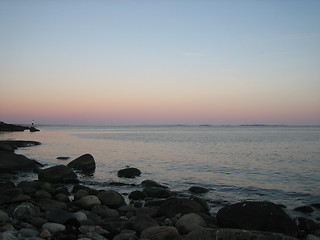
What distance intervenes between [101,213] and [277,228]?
5.41 metres

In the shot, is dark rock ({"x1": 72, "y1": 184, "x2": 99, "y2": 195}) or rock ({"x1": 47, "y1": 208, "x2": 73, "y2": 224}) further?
dark rock ({"x1": 72, "y1": 184, "x2": 99, "y2": 195})

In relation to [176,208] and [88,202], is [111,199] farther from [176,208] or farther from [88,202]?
[176,208]

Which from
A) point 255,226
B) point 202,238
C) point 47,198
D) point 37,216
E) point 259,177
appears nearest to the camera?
point 202,238

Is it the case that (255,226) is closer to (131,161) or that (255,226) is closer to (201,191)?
(201,191)

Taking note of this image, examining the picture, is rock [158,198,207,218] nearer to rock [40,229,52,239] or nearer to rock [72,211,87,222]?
rock [72,211,87,222]

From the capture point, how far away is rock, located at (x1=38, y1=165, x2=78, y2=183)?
16.3m

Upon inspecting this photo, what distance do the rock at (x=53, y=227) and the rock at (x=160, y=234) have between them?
2089mm

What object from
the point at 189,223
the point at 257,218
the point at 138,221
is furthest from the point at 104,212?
the point at 257,218

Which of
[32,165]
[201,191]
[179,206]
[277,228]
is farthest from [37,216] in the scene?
[32,165]

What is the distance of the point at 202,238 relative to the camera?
20.5ft

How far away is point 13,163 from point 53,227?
13947mm

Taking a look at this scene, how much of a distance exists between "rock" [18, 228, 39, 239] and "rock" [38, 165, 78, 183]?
9.70 meters

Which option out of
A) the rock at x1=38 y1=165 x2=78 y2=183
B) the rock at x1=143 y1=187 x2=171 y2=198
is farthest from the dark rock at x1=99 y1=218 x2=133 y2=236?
the rock at x1=38 y1=165 x2=78 y2=183

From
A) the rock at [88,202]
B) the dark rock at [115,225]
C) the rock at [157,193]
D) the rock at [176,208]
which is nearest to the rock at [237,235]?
the dark rock at [115,225]
